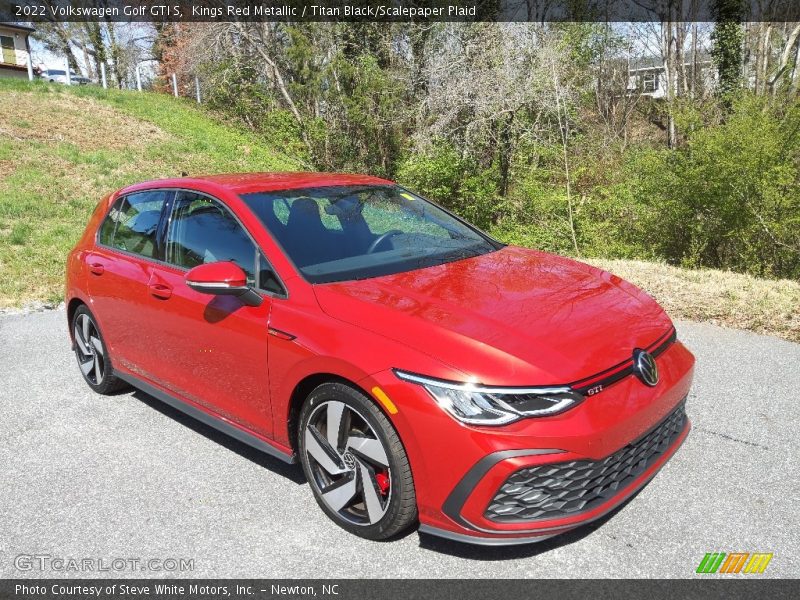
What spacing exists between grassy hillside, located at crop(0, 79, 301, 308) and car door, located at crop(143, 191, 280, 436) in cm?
530

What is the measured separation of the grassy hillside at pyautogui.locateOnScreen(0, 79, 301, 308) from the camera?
35.3ft

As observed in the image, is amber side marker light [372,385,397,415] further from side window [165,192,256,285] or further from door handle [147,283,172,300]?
door handle [147,283,172,300]

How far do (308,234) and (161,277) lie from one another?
1056 mm

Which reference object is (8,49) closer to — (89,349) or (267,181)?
(89,349)

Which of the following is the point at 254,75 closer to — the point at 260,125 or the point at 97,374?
the point at 260,125

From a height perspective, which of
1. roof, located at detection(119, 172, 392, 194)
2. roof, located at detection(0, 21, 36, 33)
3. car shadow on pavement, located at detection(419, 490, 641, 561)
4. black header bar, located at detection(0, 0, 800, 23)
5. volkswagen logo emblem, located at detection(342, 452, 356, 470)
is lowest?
car shadow on pavement, located at detection(419, 490, 641, 561)

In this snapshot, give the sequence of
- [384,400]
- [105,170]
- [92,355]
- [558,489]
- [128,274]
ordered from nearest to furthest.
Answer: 1. [558,489]
2. [384,400]
3. [128,274]
4. [92,355]
5. [105,170]

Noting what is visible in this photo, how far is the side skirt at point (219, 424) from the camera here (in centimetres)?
342

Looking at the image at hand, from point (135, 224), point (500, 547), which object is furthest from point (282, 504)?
Answer: point (135, 224)

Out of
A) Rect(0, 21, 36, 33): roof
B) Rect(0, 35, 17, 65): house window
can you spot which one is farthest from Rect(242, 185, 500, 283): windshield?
Rect(0, 35, 17, 65): house window

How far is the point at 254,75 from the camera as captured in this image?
23.1 metres

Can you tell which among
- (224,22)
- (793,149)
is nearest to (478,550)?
(793,149)

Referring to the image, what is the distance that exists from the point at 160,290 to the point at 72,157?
15.3 meters

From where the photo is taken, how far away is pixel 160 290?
402 cm
